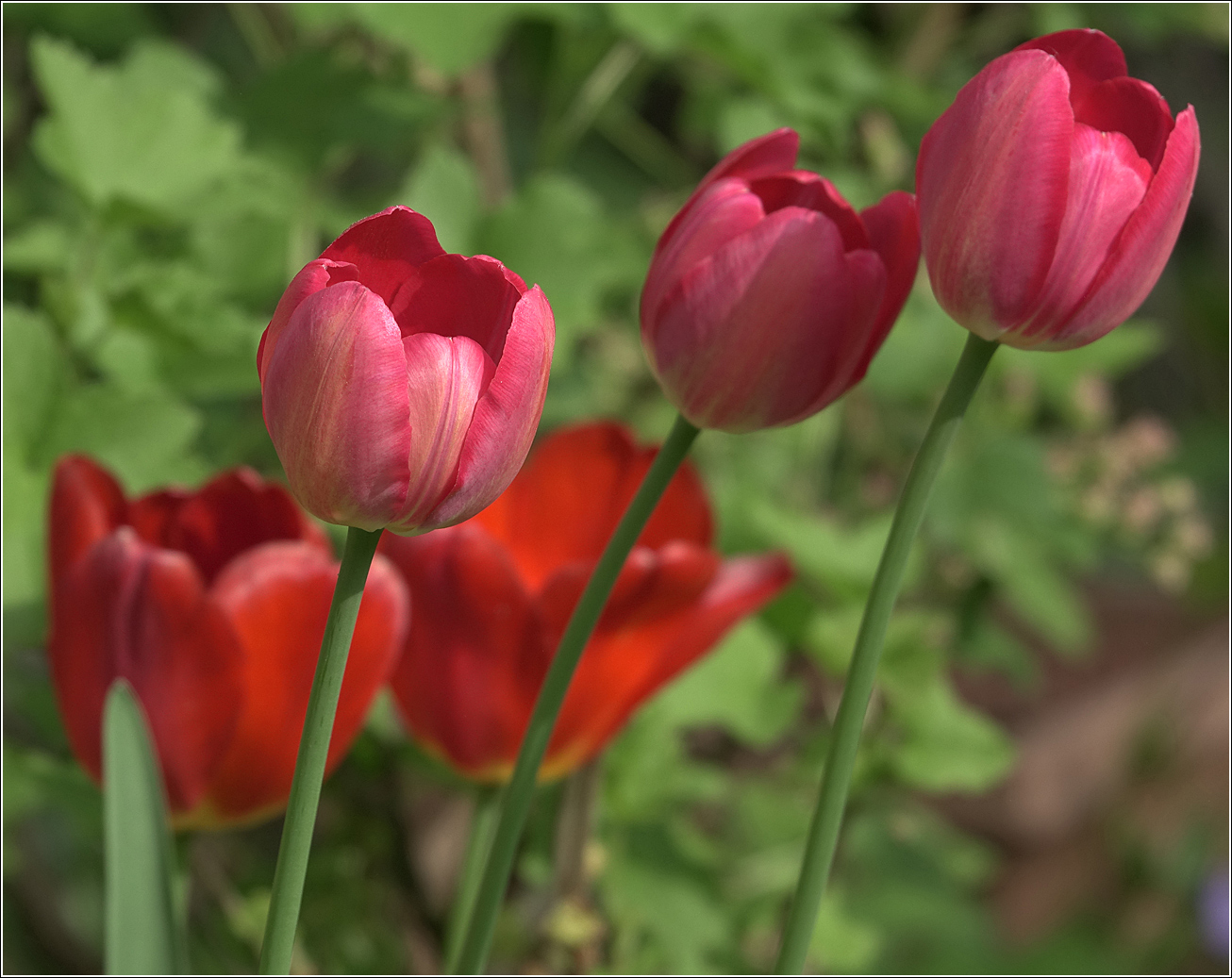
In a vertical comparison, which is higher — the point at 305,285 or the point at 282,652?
the point at 305,285

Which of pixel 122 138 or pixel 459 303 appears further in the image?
pixel 122 138

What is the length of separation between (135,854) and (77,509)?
0.10 metres

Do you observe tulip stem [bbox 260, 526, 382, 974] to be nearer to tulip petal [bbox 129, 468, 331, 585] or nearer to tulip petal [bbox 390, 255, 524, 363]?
tulip petal [bbox 390, 255, 524, 363]

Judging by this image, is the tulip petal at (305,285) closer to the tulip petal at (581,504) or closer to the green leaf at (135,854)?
the green leaf at (135,854)

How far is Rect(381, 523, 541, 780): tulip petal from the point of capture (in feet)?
1.01

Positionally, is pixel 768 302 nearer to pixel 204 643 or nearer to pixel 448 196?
pixel 204 643

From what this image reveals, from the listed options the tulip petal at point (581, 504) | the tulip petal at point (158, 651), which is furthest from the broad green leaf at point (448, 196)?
the tulip petal at point (158, 651)

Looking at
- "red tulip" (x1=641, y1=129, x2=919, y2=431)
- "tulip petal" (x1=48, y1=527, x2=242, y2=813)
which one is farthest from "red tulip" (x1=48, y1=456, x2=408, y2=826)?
"red tulip" (x1=641, y1=129, x2=919, y2=431)

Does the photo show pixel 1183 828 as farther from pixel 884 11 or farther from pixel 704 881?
pixel 704 881

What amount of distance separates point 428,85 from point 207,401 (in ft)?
0.64

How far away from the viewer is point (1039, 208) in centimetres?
20

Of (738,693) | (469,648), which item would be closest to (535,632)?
(469,648)

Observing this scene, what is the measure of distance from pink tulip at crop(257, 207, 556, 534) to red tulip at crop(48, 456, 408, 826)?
105 mm

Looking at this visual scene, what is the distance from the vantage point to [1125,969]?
1012mm
